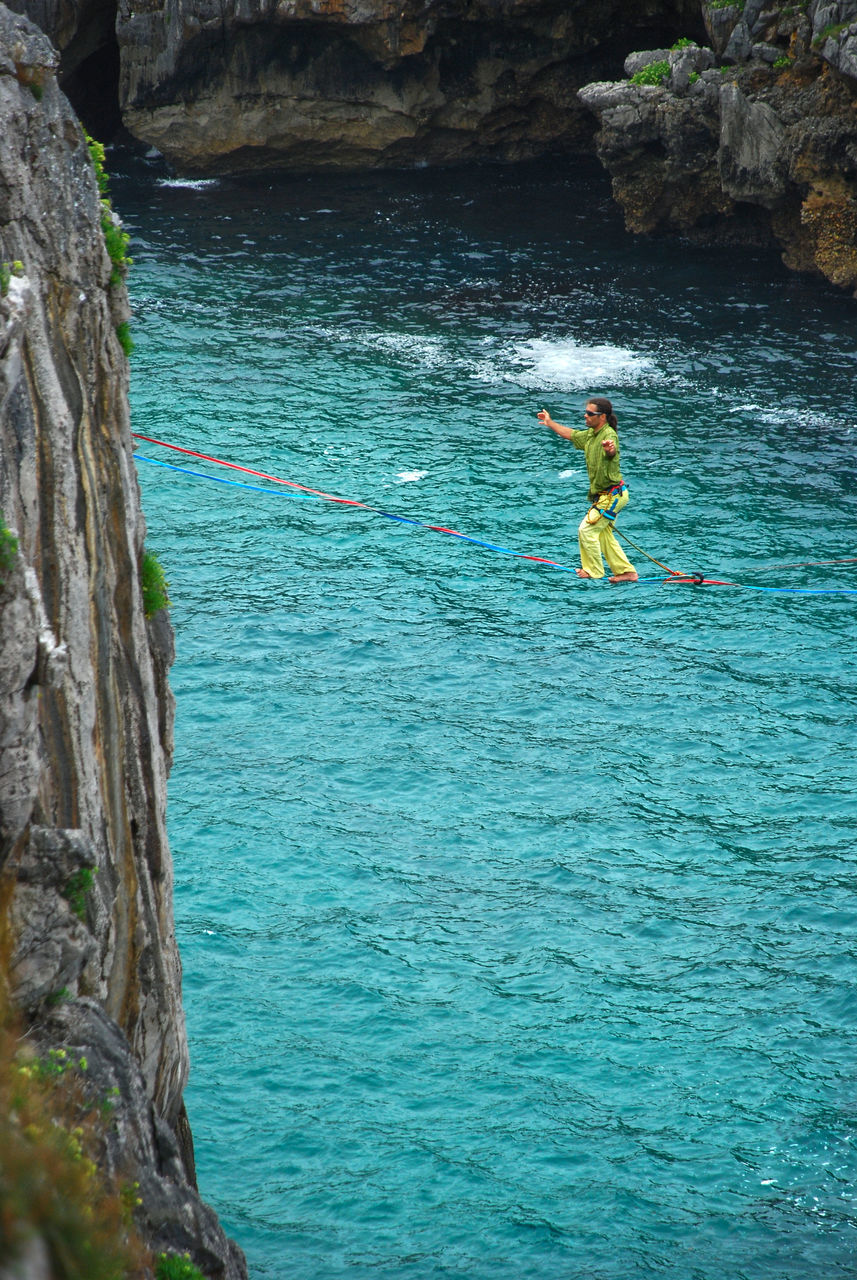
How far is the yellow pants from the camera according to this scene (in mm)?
22047

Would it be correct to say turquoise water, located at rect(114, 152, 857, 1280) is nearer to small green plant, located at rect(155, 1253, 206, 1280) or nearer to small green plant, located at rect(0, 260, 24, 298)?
small green plant, located at rect(155, 1253, 206, 1280)

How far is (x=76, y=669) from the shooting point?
918 centimetres

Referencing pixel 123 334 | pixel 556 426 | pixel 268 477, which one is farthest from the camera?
pixel 268 477

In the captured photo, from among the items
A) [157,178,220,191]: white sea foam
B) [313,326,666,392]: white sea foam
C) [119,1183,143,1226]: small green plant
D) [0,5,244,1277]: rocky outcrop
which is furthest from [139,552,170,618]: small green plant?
[157,178,220,191]: white sea foam

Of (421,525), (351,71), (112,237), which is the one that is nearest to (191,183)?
(351,71)

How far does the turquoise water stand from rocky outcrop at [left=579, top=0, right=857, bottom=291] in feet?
8.14

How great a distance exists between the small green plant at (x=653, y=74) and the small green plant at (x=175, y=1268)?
39544mm

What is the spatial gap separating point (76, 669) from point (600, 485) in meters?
13.8

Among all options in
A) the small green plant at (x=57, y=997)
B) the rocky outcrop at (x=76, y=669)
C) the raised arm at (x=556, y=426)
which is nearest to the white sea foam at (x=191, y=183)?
the raised arm at (x=556, y=426)

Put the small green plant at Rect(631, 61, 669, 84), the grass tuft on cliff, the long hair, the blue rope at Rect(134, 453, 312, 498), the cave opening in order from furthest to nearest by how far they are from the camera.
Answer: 1. the cave opening
2. the small green plant at Rect(631, 61, 669, 84)
3. the blue rope at Rect(134, 453, 312, 498)
4. the long hair
5. the grass tuft on cliff

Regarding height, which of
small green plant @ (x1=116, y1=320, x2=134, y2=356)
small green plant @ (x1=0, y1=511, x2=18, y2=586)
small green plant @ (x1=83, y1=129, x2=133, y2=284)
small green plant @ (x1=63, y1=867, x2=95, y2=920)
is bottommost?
small green plant @ (x1=63, y1=867, x2=95, y2=920)

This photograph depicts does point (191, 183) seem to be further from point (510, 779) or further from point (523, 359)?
point (510, 779)

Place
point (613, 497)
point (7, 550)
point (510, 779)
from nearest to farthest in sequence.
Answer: point (7, 550)
point (510, 779)
point (613, 497)

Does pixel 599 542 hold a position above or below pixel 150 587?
below
